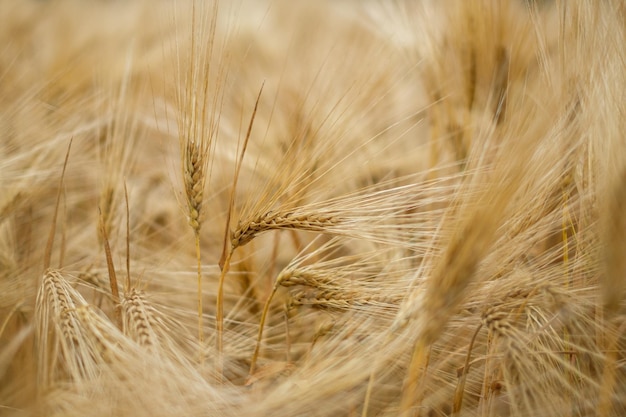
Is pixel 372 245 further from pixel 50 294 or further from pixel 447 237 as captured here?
pixel 50 294

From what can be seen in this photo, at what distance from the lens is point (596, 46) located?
55cm

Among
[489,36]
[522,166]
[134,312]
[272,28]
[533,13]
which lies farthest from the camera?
[272,28]

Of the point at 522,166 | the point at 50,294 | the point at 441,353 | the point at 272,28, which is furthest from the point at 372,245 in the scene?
the point at 272,28

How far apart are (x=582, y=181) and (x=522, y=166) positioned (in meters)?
0.22

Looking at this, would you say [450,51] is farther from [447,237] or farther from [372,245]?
[447,237]

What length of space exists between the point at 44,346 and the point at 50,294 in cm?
7

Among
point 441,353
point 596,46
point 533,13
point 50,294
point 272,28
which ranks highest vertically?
point 272,28

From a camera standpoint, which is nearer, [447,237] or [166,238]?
[447,237]

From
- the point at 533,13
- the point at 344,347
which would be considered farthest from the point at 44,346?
the point at 533,13

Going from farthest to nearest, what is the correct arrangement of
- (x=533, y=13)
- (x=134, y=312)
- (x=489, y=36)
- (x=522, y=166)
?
1. (x=489, y=36)
2. (x=533, y=13)
3. (x=134, y=312)
4. (x=522, y=166)

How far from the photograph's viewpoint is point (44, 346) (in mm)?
532

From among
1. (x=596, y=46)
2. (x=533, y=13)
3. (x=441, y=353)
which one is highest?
→ (x=533, y=13)

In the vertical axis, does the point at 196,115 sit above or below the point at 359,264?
above

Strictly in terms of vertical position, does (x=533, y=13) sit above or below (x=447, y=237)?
above
